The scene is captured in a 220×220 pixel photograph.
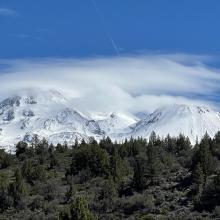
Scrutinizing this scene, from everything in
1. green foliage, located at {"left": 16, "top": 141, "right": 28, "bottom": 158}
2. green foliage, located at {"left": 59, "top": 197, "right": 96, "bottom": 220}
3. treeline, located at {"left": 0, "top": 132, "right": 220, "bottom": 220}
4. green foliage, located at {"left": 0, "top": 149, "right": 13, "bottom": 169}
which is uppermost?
green foliage, located at {"left": 16, "top": 141, "right": 28, "bottom": 158}

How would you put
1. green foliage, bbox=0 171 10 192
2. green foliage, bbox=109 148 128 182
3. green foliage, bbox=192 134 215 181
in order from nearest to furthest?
green foliage, bbox=192 134 215 181, green foliage, bbox=0 171 10 192, green foliage, bbox=109 148 128 182

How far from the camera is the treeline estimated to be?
8106 cm

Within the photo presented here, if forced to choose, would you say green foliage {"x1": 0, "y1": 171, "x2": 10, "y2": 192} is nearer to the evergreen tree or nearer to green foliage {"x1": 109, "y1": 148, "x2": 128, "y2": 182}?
green foliage {"x1": 109, "y1": 148, "x2": 128, "y2": 182}

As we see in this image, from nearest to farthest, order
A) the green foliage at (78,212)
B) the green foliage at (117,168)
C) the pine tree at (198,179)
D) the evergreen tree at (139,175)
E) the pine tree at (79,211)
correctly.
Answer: the pine tree at (79,211)
the green foliage at (78,212)
the pine tree at (198,179)
the evergreen tree at (139,175)
the green foliage at (117,168)

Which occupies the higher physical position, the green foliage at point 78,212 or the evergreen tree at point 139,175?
the evergreen tree at point 139,175

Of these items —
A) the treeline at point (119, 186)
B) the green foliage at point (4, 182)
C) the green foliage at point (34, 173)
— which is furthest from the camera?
the green foliage at point (34, 173)

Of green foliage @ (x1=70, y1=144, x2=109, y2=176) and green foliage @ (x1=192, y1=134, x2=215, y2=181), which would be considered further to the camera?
green foliage @ (x1=70, y1=144, x2=109, y2=176)

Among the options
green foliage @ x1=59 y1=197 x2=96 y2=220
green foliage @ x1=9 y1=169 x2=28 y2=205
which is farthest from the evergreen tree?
green foliage @ x1=59 y1=197 x2=96 y2=220

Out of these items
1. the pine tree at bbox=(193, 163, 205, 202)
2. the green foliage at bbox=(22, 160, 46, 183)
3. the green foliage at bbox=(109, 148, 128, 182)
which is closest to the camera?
the pine tree at bbox=(193, 163, 205, 202)

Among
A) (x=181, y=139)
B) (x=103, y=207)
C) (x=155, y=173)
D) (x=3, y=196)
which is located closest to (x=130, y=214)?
(x=103, y=207)

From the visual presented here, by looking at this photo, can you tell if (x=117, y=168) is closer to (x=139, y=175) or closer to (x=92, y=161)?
(x=139, y=175)

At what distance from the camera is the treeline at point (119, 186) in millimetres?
81062

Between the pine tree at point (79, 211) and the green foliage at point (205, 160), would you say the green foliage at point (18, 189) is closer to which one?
the pine tree at point (79, 211)

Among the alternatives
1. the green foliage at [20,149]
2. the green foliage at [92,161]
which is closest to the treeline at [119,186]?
the green foliage at [92,161]
